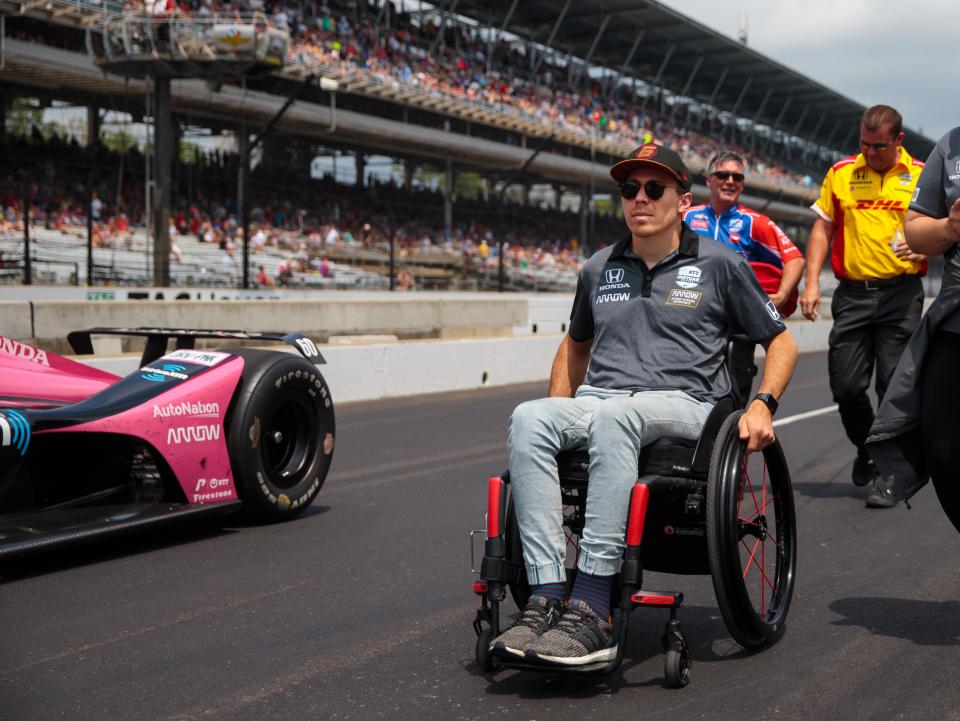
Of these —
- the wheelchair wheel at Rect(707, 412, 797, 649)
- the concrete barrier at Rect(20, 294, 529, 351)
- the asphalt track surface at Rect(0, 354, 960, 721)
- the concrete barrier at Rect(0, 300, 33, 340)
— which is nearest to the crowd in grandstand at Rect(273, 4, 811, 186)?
the concrete barrier at Rect(20, 294, 529, 351)

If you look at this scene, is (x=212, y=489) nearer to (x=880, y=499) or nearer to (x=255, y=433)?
(x=255, y=433)

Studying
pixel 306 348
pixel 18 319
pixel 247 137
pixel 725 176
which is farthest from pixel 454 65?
pixel 306 348

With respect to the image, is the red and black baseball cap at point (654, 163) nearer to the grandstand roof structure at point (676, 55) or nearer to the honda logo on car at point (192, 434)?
the honda logo on car at point (192, 434)

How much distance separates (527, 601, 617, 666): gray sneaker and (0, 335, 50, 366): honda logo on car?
10.1 ft

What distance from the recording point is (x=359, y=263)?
2745 centimetres

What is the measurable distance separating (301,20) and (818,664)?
2909 centimetres

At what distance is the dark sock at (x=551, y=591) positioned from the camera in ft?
10.9

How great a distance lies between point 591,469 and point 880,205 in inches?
152

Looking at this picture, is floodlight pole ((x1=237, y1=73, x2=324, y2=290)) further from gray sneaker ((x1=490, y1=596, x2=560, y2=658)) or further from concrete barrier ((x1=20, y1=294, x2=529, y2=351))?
gray sneaker ((x1=490, y1=596, x2=560, y2=658))

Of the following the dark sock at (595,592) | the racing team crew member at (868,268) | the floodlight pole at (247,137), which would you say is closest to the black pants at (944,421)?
the dark sock at (595,592)

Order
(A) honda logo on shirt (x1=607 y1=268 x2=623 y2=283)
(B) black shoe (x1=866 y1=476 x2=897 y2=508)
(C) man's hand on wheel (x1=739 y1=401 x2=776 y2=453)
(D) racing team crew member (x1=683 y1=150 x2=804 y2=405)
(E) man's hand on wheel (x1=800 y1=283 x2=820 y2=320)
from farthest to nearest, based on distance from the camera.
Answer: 1. (D) racing team crew member (x1=683 y1=150 x2=804 y2=405)
2. (B) black shoe (x1=866 y1=476 x2=897 y2=508)
3. (E) man's hand on wheel (x1=800 y1=283 x2=820 y2=320)
4. (A) honda logo on shirt (x1=607 y1=268 x2=623 y2=283)
5. (C) man's hand on wheel (x1=739 y1=401 x2=776 y2=453)

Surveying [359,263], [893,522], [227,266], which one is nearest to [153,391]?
[893,522]

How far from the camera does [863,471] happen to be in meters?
6.77

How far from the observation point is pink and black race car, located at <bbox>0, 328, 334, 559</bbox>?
471 centimetres
